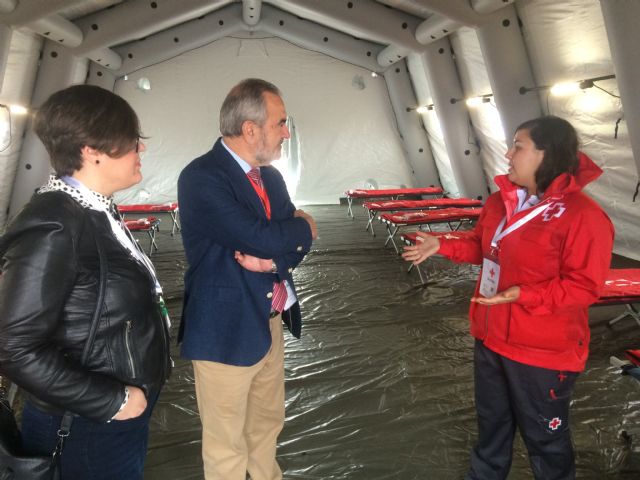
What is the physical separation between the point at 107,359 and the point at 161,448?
145cm

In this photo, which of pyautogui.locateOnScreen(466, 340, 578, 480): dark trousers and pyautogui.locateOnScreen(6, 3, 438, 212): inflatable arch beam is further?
pyautogui.locateOnScreen(6, 3, 438, 212): inflatable arch beam

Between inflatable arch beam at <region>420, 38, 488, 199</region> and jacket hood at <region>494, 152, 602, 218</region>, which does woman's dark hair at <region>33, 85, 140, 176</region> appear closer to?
jacket hood at <region>494, 152, 602, 218</region>

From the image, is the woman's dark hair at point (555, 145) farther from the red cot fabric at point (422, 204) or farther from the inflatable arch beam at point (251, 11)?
the inflatable arch beam at point (251, 11)

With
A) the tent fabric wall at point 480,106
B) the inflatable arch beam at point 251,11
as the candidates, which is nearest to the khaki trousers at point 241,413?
the tent fabric wall at point 480,106

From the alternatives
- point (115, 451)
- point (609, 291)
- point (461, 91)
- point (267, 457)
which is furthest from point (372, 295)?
point (461, 91)

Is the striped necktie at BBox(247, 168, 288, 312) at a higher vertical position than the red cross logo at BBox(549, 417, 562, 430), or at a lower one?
higher

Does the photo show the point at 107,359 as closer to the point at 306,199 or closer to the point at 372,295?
the point at 372,295

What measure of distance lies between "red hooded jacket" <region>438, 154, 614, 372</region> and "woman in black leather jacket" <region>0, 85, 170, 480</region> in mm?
1242

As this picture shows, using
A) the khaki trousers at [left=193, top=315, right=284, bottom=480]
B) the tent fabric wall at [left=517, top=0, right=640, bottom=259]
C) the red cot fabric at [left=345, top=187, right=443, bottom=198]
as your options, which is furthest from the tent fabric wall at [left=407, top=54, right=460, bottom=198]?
the khaki trousers at [left=193, top=315, right=284, bottom=480]

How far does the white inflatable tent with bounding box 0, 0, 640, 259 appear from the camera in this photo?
4957mm

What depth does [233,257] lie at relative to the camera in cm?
146

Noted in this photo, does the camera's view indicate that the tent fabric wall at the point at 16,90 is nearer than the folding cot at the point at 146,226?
No

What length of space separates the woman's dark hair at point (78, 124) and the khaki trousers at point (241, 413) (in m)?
0.81

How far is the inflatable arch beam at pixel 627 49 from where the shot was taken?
10.4ft
